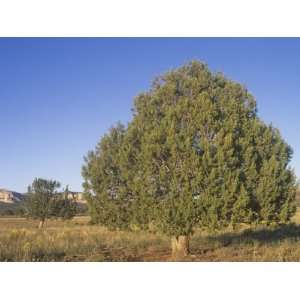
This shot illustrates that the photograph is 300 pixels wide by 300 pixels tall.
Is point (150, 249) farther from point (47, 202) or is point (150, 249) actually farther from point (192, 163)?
point (47, 202)

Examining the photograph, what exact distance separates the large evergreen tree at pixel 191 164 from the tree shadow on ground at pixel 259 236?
6.54 meters

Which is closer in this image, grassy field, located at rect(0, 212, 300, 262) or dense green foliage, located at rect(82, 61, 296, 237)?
dense green foliage, located at rect(82, 61, 296, 237)

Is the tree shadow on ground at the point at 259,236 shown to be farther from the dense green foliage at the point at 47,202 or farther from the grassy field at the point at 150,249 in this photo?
the dense green foliage at the point at 47,202

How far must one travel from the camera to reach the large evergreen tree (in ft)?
45.2

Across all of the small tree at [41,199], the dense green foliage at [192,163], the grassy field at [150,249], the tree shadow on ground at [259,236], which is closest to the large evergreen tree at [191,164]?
the dense green foliage at [192,163]

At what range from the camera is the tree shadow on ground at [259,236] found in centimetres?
2164

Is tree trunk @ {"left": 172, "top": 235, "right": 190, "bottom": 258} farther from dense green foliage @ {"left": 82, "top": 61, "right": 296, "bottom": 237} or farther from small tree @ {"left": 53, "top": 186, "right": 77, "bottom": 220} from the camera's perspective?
small tree @ {"left": 53, "top": 186, "right": 77, "bottom": 220}

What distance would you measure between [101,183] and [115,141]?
173cm

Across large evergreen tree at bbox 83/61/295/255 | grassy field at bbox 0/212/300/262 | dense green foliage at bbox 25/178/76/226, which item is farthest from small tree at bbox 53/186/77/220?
large evergreen tree at bbox 83/61/295/255

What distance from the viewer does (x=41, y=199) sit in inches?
1638

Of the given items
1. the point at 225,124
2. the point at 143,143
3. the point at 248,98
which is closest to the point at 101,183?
the point at 143,143

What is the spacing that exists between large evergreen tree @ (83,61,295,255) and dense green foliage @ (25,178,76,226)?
26069 millimetres
